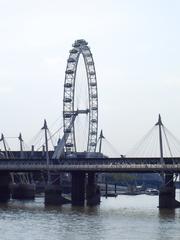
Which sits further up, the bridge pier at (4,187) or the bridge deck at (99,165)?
the bridge deck at (99,165)

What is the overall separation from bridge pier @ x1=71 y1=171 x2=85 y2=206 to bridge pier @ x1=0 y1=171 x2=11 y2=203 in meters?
9.19

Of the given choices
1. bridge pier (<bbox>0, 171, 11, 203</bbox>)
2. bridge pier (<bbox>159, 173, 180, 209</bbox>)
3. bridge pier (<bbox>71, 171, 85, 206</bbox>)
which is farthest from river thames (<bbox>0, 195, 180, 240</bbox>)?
bridge pier (<bbox>0, 171, 11, 203</bbox>)

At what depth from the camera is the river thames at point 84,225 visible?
49.0 metres

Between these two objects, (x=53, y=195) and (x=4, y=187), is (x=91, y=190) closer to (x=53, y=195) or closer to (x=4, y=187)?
(x=53, y=195)

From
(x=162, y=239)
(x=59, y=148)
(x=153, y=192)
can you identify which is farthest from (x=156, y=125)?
(x=153, y=192)

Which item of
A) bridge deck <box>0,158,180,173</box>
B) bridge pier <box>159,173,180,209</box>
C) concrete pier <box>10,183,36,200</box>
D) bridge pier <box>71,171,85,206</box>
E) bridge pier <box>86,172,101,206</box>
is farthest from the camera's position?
concrete pier <box>10,183,36,200</box>

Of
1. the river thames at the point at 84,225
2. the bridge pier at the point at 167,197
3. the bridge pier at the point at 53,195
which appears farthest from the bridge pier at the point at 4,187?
the bridge pier at the point at 167,197

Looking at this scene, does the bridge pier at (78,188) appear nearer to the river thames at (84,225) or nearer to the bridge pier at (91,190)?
the bridge pier at (91,190)

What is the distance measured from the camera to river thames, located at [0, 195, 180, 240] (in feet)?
161

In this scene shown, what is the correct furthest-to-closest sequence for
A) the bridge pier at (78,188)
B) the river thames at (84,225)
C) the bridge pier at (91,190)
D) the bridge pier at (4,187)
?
the bridge pier at (4,187) → the bridge pier at (91,190) → the bridge pier at (78,188) → the river thames at (84,225)

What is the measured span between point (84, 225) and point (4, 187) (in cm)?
3800

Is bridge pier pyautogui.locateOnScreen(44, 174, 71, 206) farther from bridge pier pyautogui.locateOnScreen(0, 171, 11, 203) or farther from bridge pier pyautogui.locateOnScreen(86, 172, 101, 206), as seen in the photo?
bridge pier pyautogui.locateOnScreen(0, 171, 11, 203)

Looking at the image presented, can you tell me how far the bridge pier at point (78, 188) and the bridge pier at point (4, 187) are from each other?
9.19m

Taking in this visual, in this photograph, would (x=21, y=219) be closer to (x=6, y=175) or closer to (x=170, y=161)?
(x=170, y=161)
